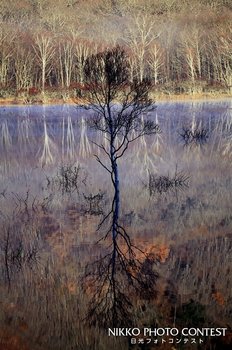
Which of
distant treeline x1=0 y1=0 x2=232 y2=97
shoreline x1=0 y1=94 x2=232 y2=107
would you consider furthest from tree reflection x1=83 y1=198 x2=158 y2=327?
shoreline x1=0 y1=94 x2=232 y2=107

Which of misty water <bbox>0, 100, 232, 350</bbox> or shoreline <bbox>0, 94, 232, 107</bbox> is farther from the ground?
shoreline <bbox>0, 94, 232, 107</bbox>

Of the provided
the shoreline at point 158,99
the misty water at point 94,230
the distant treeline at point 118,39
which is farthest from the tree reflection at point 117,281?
the shoreline at point 158,99

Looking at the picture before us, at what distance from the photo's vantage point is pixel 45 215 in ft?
26.7

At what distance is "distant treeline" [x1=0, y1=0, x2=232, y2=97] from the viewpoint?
37219 millimetres

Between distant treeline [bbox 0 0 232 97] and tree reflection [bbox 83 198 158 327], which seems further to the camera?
distant treeline [bbox 0 0 232 97]

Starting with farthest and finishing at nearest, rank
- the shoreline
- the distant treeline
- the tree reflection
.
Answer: the distant treeline < the shoreline < the tree reflection

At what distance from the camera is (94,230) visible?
24.2ft

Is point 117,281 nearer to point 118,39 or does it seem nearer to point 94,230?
point 94,230

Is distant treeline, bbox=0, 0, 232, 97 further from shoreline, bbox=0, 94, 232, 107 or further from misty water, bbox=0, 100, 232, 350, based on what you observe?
misty water, bbox=0, 100, 232, 350

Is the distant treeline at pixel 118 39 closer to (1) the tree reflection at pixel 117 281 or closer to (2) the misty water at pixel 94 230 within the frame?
(2) the misty water at pixel 94 230

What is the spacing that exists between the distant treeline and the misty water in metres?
19.8

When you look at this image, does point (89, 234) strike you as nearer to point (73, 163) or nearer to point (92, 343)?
point (92, 343)

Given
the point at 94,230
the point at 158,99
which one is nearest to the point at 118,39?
the point at 158,99

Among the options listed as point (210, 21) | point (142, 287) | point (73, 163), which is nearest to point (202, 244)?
point (142, 287)
